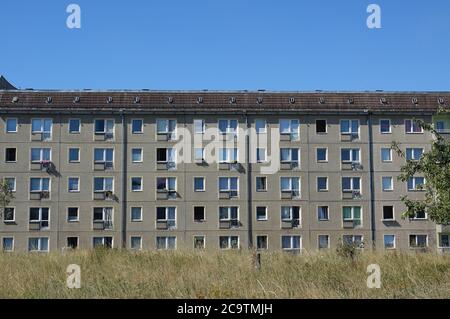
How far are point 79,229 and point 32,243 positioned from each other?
412 centimetres

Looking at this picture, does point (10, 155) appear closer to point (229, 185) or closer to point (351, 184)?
point (229, 185)

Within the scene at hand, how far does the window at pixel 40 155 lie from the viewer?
54.2 metres

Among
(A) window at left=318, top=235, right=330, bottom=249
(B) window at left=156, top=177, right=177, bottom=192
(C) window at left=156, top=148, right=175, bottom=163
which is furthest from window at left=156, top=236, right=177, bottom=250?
(A) window at left=318, top=235, right=330, bottom=249

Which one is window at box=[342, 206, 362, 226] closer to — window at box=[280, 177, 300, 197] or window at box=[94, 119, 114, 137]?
window at box=[280, 177, 300, 197]

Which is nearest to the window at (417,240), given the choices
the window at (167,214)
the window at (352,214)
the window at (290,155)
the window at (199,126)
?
the window at (352,214)

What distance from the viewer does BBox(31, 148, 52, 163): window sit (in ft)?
178

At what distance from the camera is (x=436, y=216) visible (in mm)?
18422

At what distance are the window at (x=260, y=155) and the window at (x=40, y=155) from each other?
18.6 metres

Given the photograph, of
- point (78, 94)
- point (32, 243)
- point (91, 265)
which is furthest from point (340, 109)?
point (91, 265)

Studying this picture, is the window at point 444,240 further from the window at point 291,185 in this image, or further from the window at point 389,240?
the window at point 291,185

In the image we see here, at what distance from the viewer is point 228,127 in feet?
183

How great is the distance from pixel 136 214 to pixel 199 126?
32.1 feet

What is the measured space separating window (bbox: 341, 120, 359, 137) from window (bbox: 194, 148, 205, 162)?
1305cm
